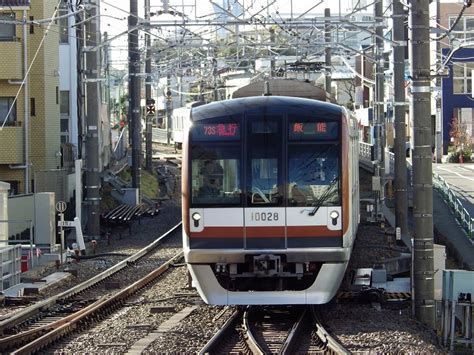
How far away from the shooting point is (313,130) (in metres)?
11.8

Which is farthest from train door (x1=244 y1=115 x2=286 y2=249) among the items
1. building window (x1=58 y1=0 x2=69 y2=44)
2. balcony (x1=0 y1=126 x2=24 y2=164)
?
building window (x1=58 y1=0 x2=69 y2=44)

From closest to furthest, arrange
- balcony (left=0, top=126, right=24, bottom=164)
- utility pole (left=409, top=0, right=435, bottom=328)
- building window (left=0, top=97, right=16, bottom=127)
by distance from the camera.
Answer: utility pole (left=409, top=0, right=435, bottom=328) → balcony (left=0, top=126, right=24, bottom=164) → building window (left=0, top=97, right=16, bottom=127)

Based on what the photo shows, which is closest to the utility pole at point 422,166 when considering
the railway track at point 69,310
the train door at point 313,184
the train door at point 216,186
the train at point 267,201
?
the train at point 267,201

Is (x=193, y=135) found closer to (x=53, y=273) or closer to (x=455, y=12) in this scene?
(x=53, y=273)

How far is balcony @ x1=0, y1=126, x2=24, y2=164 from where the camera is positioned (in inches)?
1022

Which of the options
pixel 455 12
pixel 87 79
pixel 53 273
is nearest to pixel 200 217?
pixel 53 273

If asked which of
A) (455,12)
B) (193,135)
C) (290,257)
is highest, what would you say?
(455,12)

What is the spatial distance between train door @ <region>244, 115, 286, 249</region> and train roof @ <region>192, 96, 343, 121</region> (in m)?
0.13

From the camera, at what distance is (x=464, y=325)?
37.0 feet

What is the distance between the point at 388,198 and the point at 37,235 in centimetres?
1659

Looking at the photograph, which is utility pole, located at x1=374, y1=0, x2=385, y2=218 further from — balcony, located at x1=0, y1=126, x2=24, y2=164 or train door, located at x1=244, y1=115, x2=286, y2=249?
train door, located at x1=244, y1=115, x2=286, y2=249

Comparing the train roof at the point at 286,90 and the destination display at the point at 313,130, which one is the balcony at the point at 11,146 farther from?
the destination display at the point at 313,130

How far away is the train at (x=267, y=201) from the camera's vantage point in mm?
11531

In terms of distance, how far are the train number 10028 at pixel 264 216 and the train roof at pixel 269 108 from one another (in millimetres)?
1251
